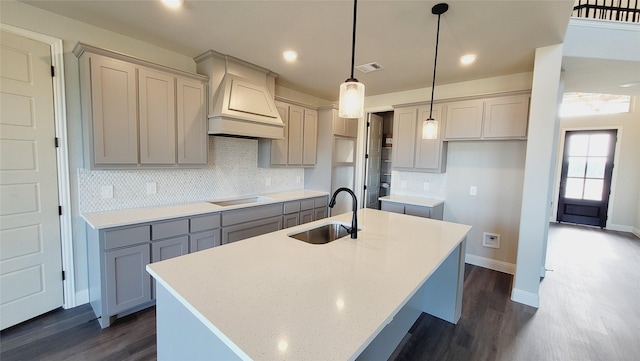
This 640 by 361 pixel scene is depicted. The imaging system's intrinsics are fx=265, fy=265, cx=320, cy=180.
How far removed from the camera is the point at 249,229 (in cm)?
309

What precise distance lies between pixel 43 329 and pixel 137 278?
2.54ft

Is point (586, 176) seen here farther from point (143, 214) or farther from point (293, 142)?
point (143, 214)

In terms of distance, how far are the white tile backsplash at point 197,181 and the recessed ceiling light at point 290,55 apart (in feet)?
4.04

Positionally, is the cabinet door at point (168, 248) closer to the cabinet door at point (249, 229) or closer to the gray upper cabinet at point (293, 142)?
the cabinet door at point (249, 229)

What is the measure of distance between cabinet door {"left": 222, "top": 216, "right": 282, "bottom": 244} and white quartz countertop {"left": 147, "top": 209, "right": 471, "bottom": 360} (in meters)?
1.16

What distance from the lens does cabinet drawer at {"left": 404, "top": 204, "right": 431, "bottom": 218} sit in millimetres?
3596

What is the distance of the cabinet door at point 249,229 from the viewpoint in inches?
113

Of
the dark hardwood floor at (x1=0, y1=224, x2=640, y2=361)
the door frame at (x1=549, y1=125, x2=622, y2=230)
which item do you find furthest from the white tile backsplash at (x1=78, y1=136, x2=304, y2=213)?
the door frame at (x1=549, y1=125, x2=622, y2=230)

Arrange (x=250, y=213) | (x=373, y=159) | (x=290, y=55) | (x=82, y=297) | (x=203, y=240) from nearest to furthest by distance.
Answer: (x=82, y=297) < (x=203, y=240) < (x=290, y=55) < (x=250, y=213) < (x=373, y=159)

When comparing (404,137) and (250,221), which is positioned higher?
(404,137)

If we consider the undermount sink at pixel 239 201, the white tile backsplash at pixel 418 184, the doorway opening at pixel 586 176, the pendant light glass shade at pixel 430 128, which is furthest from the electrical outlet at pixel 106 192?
the doorway opening at pixel 586 176

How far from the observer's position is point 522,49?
103 inches

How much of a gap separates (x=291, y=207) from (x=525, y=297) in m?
2.78

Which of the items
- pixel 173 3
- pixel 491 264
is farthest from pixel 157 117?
pixel 491 264
